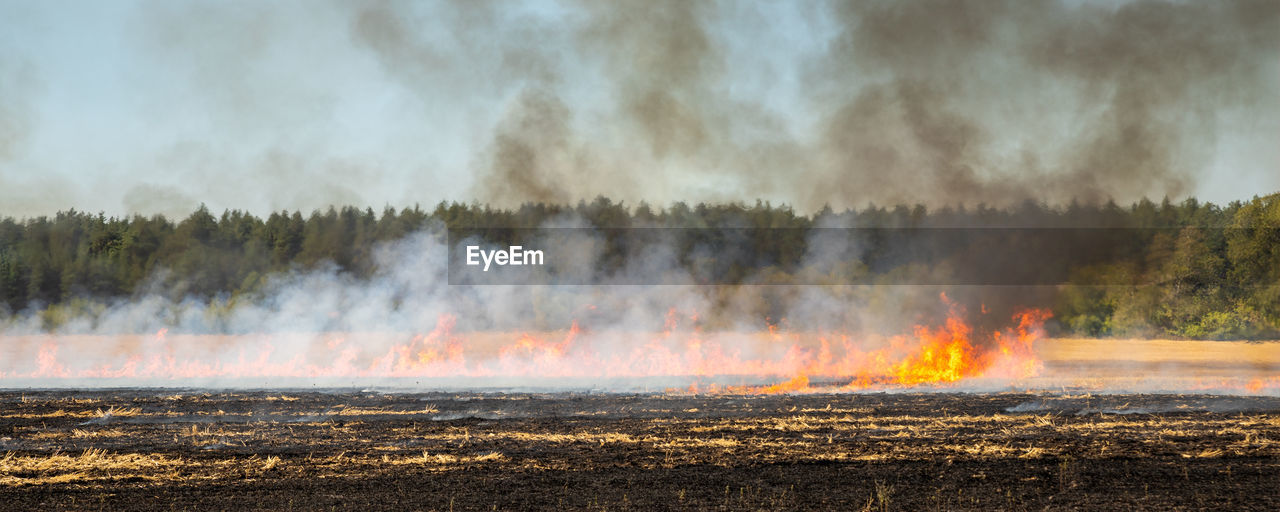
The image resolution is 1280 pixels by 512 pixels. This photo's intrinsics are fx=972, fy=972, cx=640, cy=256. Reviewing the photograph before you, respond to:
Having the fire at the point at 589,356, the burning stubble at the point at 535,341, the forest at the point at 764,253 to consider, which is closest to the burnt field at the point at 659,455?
the fire at the point at 589,356

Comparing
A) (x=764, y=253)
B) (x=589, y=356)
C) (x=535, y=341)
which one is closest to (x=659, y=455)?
(x=589, y=356)

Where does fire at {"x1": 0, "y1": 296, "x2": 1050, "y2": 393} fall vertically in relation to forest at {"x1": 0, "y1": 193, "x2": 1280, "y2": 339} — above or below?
below

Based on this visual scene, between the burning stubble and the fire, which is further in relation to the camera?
the burning stubble

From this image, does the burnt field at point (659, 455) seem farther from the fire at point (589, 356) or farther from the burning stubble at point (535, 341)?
the burning stubble at point (535, 341)

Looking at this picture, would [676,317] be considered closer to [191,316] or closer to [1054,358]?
[1054,358]

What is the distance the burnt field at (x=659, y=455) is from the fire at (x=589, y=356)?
42.4 feet

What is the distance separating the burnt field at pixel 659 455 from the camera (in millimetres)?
17438

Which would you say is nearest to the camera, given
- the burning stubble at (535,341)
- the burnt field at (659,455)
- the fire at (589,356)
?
the burnt field at (659,455)

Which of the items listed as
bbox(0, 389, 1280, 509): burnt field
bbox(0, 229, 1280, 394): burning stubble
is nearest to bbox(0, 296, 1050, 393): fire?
bbox(0, 229, 1280, 394): burning stubble

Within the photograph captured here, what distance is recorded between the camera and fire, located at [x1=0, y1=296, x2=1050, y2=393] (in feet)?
158

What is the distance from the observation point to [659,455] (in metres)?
22.0

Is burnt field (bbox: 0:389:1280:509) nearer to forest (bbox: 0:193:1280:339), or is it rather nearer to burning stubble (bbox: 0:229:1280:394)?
burning stubble (bbox: 0:229:1280:394)

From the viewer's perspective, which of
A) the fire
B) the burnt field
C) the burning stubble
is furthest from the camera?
the burning stubble

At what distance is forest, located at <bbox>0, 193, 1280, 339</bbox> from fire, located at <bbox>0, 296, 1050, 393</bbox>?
5.70 metres
